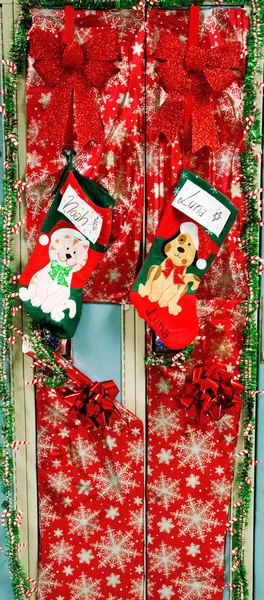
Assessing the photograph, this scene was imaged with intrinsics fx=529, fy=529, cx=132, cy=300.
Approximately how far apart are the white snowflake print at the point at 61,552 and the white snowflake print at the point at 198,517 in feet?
1.55

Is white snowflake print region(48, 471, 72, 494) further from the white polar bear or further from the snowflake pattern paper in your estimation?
the white polar bear

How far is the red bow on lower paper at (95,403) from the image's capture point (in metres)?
2.02

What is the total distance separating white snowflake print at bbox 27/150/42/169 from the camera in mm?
2008

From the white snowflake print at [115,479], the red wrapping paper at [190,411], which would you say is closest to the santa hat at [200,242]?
the red wrapping paper at [190,411]

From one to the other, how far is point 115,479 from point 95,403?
1.16ft

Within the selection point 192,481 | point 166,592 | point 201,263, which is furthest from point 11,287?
point 166,592

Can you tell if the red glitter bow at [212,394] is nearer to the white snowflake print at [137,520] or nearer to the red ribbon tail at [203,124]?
the white snowflake print at [137,520]

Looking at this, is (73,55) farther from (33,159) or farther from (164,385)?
(164,385)

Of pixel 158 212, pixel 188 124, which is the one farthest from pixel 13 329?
pixel 188 124

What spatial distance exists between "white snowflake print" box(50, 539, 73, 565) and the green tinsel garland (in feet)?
0.51

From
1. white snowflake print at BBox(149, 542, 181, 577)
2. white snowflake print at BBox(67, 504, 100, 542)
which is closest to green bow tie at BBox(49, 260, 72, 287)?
white snowflake print at BBox(67, 504, 100, 542)

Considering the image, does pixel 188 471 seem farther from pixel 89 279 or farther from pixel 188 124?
pixel 188 124

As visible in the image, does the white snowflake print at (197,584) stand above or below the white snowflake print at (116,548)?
below

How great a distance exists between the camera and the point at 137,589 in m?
2.17
